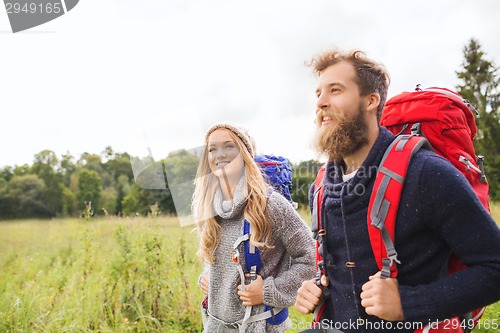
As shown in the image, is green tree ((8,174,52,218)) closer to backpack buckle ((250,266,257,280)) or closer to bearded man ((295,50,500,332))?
backpack buckle ((250,266,257,280))

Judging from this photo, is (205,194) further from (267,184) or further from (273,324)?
(273,324)

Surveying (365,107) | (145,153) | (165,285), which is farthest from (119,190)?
(365,107)

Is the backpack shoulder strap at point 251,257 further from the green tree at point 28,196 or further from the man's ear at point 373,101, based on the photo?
the green tree at point 28,196

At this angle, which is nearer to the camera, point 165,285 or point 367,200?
point 367,200

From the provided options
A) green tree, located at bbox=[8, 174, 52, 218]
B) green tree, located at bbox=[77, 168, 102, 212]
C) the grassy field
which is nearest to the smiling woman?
the grassy field

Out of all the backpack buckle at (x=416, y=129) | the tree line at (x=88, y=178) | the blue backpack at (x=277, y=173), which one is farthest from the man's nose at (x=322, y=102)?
the tree line at (x=88, y=178)

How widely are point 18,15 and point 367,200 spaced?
7.81ft

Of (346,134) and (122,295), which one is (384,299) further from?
(122,295)

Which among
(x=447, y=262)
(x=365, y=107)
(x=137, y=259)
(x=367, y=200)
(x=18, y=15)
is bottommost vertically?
(x=137, y=259)

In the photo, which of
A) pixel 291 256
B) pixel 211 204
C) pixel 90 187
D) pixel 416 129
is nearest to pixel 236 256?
pixel 291 256

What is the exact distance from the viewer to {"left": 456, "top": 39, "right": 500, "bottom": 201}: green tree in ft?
70.4

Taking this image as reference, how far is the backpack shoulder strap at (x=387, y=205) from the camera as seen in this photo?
152 centimetres

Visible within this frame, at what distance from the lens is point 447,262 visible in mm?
1600

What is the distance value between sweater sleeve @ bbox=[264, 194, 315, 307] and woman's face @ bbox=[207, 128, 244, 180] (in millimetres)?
321
